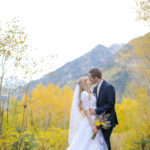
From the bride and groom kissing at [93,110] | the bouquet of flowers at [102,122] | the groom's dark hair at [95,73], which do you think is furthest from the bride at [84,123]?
the groom's dark hair at [95,73]

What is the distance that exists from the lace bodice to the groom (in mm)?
77

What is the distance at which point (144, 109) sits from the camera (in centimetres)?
1034

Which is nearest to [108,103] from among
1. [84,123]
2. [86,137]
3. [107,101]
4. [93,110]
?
[107,101]

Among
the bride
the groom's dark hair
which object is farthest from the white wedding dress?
the groom's dark hair

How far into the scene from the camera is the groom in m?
2.90

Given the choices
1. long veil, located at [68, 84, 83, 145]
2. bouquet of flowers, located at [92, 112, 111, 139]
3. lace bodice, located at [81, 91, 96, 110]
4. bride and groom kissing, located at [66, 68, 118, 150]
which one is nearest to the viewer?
bouquet of flowers, located at [92, 112, 111, 139]

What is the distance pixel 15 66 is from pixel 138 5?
5.58m

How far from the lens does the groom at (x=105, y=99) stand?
9.52ft

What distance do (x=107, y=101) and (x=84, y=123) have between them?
1.75ft

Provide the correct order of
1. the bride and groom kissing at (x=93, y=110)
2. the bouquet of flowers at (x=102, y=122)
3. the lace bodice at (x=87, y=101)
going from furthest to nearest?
the lace bodice at (x=87, y=101) < the bride and groom kissing at (x=93, y=110) < the bouquet of flowers at (x=102, y=122)

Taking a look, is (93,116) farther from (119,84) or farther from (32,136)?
(119,84)

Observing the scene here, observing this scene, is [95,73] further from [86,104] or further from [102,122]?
[102,122]

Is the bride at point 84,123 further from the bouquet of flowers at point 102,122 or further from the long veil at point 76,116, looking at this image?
the bouquet of flowers at point 102,122

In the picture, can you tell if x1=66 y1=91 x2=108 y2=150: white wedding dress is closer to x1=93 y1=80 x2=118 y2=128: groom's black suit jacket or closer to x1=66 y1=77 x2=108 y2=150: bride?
x1=66 y1=77 x2=108 y2=150: bride
